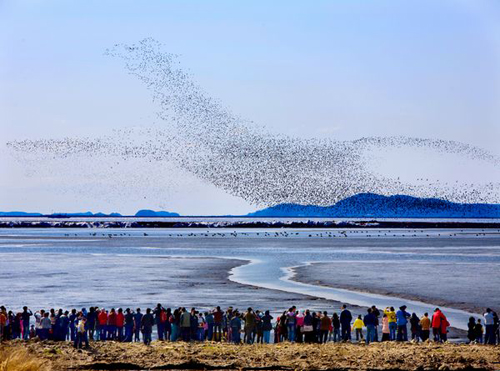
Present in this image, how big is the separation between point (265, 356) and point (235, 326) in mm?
3354

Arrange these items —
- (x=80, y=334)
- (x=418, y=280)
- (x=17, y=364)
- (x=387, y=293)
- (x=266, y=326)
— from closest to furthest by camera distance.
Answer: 1. (x=17, y=364)
2. (x=80, y=334)
3. (x=266, y=326)
4. (x=387, y=293)
5. (x=418, y=280)

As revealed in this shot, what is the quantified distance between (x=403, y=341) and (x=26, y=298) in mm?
22820

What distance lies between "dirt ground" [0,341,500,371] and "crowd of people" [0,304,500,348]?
3.58 feet

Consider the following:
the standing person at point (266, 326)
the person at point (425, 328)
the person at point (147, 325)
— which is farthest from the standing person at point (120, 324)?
the person at point (425, 328)

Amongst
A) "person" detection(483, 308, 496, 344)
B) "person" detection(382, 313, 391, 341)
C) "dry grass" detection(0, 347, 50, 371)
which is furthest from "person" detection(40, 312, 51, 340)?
"person" detection(483, 308, 496, 344)

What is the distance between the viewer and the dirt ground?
23.6m

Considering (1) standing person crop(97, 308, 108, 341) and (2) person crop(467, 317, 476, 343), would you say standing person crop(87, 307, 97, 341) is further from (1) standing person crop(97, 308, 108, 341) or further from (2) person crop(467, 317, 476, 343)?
(2) person crop(467, 317, 476, 343)

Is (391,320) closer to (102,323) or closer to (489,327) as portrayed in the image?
(489,327)

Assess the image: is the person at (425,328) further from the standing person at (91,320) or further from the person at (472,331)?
the standing person at (91,320)

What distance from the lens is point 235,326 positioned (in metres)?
28.0

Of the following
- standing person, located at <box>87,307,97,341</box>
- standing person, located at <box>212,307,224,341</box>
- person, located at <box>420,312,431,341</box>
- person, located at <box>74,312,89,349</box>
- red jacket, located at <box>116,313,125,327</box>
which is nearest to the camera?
person, located at <box>74,312,89,349</box>

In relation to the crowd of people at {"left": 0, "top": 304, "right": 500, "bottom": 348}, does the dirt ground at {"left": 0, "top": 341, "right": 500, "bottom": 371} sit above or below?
below

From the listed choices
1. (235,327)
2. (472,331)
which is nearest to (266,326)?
(235,327)

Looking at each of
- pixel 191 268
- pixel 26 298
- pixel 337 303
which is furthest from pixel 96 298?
pixel 191 268
